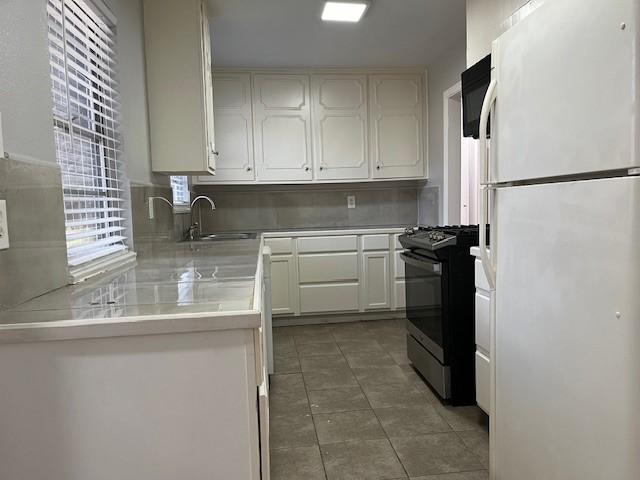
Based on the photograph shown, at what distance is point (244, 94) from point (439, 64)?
169cm

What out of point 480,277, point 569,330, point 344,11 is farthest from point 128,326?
point 344,11

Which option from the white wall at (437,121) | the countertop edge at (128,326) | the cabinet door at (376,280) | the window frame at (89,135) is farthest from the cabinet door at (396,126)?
the countertop edge at (128,326)

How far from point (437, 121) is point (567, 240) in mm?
3041

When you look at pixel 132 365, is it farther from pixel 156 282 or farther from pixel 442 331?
pixel 442 331

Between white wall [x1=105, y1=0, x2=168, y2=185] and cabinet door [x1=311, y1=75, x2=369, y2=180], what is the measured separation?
1.90 m

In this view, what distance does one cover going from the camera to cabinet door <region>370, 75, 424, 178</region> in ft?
13.7

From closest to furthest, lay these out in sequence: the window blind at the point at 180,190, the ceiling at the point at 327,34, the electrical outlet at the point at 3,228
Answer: the electrical outlet at the point at 3,228, the ceiling at the point at 327,34, the window blind at the point at 180,190

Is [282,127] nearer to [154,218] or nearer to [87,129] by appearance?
[154,218]

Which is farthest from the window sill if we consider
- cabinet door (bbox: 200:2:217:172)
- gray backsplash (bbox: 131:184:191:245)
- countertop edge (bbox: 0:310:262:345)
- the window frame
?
cabinet door (bbox: 200:2:217:172)

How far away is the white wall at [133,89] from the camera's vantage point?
6.81 ft

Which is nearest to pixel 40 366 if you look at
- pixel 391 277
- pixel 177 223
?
pixel 177 223

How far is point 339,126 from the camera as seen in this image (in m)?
4.16

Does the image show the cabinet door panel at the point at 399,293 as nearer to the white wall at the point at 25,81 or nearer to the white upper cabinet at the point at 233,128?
the white upper cabinet at the point at 233,128

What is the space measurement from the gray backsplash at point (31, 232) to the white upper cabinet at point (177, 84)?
1.27 meters
